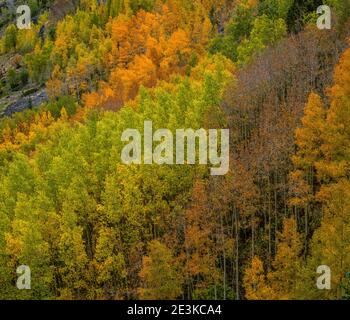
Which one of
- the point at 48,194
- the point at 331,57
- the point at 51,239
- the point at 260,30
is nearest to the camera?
the point at 51,239

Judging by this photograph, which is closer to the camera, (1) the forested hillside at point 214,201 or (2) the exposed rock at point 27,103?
(1) the forested hillside at point 214,201

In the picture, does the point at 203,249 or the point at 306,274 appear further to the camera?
the point at 203,249

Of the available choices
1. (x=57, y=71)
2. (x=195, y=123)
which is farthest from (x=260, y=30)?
(x=57, y=71)

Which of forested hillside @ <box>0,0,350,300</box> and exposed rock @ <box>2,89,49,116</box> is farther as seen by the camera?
exposed rock @ <box>2,89,49,116</box>

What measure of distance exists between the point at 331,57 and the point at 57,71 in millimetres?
100989

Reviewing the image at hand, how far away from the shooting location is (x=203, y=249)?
4019cm

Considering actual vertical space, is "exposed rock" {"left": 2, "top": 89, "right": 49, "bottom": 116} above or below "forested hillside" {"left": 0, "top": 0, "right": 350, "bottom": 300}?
above

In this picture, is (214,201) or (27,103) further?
(27,103)

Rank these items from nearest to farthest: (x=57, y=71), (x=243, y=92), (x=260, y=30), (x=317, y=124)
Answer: (x=317, y=124)
(x=243, y=92)
(x=260, y=30)
(x=57, y=71)

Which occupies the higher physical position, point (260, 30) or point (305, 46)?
point (260, 30)

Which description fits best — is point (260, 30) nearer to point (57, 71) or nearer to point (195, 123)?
point (195, 123)

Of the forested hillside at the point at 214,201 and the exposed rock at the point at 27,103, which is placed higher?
the exposed rock at the point at 27,103

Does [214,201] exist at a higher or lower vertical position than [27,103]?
lower
